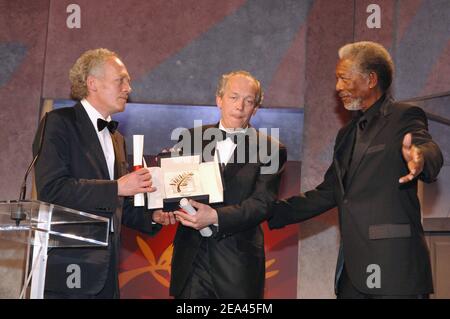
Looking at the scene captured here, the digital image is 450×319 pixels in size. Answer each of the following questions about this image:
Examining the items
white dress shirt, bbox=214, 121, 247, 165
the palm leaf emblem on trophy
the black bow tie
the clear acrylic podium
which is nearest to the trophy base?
the palm leaf emblem on trophy

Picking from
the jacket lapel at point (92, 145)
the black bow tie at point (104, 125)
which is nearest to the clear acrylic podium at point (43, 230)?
the jacket lapel at point (92, 145)

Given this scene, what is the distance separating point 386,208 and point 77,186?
1513 mm

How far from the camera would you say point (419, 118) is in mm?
3578

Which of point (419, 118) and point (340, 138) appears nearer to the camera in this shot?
point (419, 118)

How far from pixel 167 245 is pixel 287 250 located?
0.98 metres

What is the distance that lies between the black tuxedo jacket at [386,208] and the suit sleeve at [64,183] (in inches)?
47.6

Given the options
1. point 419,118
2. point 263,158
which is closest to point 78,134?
point 263,158

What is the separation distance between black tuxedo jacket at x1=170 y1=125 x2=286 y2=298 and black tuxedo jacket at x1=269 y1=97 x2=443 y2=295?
45cm

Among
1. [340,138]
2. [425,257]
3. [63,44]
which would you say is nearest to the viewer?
[425,257]

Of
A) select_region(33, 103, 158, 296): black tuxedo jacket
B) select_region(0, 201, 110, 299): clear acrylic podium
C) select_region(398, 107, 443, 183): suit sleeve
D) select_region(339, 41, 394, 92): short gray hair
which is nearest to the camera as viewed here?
select_region(0, 201, 110, 299): clear acrylic podium

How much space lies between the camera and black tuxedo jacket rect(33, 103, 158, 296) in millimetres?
3408

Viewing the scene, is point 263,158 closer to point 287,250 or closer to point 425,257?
point 425,257

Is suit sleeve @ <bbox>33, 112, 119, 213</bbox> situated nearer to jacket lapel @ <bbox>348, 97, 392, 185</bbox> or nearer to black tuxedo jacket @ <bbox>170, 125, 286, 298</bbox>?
black tuxedo jacket @ <bbox>170, 125, 286, 298</bbox>

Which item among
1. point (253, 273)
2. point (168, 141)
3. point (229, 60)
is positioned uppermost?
point (229, 60)
